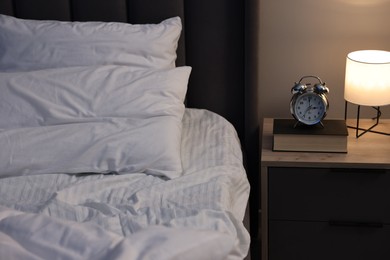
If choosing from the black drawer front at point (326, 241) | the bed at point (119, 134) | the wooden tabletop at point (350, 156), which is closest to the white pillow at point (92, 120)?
the bed at point (119, 134)

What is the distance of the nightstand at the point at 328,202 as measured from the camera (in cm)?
200

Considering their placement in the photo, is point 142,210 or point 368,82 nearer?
point 142,210

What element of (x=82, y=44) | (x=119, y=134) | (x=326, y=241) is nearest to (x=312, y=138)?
(x=326, y=241)

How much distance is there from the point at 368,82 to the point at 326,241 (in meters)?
0.54

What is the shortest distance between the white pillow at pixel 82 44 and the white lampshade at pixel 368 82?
60 cm

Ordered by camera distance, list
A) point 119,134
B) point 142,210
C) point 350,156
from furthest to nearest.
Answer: point 350,156
point 119,134
point 142,210

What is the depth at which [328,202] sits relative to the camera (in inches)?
80.5

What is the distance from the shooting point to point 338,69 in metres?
2.34

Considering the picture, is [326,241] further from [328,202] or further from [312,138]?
[312,138]

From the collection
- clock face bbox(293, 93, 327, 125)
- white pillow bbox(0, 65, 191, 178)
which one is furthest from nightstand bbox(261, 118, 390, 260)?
white pillow bbox(0, 65, 191, 178)

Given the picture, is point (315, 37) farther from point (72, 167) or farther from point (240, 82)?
point (72, 167)

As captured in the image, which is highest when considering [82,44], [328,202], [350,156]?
[82,44]

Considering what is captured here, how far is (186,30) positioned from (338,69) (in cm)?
58

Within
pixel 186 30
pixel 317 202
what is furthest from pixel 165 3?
pixel 317 202
